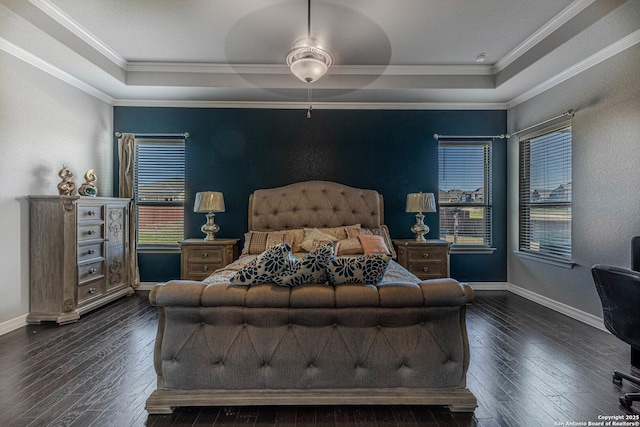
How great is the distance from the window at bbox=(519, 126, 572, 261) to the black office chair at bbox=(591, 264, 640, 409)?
190 cm

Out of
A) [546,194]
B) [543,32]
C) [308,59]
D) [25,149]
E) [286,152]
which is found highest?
[543,32]

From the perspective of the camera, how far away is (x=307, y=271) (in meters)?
1.84

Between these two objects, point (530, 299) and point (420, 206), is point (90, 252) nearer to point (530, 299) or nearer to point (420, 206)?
point (420, 206)

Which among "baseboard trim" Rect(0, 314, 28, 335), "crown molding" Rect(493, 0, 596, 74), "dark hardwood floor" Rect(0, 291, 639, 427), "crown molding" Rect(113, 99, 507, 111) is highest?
"crown molding" Rect(493, 0, 596, 74)

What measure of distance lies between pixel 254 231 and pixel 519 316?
336cm

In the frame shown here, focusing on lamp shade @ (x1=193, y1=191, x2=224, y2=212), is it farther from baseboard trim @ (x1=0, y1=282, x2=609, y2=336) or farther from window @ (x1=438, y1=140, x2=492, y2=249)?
window @ (x1=438, y1=140, x2=492, y2=249)

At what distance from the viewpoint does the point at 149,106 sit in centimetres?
458

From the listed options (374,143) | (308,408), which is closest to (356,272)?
(308,408)

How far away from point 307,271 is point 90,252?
317 centimetres

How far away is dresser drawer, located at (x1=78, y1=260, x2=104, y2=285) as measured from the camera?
346cm

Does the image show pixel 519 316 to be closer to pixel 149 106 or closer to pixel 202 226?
pixel 202 226

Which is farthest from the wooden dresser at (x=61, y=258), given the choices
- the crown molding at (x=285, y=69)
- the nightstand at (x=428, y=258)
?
the nightstand at (x=428, y=258)

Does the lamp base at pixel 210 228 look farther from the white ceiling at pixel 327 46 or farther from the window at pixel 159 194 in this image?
the white ceiling at pixel 327 46

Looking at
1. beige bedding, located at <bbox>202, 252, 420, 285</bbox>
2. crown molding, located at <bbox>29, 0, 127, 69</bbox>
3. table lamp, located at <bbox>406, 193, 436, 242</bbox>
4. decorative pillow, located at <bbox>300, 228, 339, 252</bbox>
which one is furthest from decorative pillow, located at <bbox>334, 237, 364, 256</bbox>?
crown molding, located at <bbox>29, 0, 127, 69</bbox>
